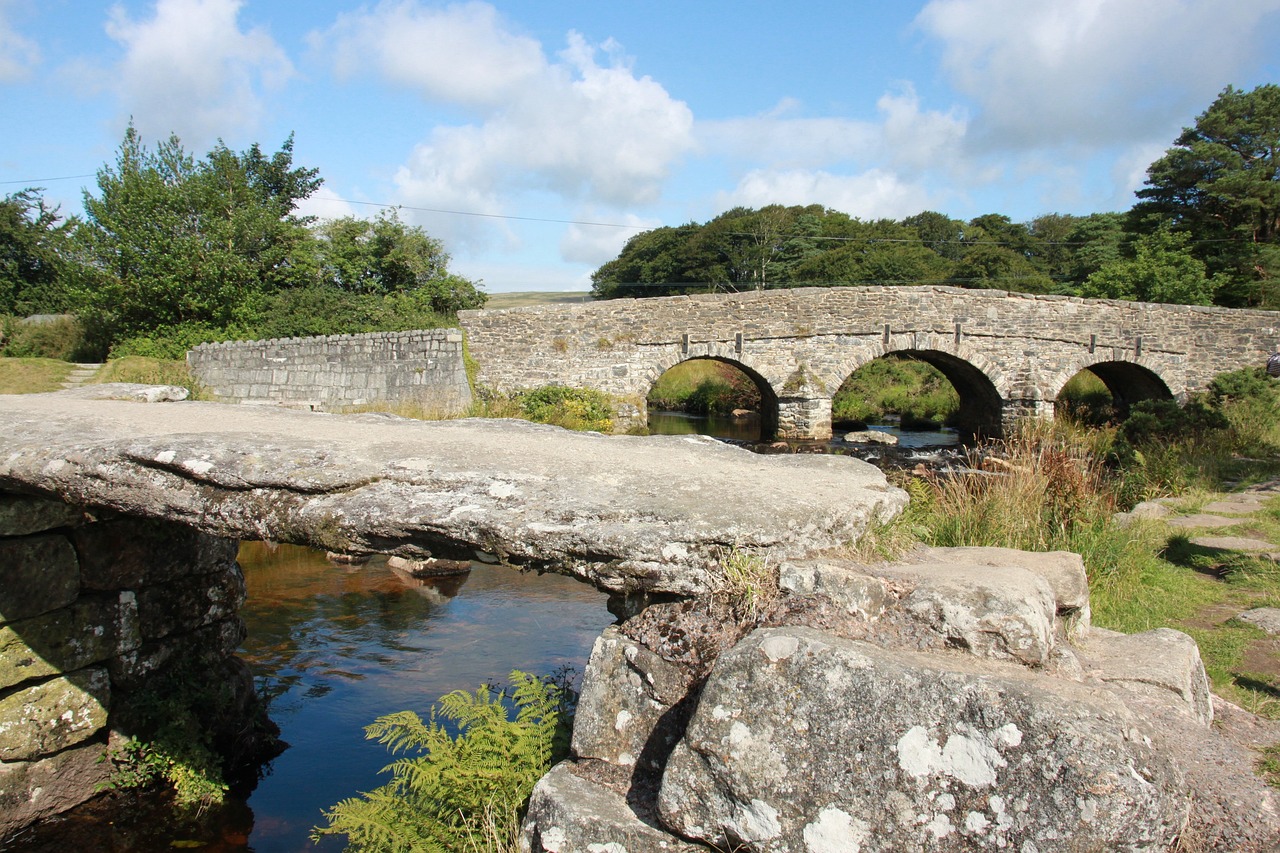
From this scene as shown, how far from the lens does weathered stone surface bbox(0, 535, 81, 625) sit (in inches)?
172

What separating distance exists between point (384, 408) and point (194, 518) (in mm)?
13390

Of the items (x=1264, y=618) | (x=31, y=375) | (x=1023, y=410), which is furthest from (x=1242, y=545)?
(x=31, y=375)

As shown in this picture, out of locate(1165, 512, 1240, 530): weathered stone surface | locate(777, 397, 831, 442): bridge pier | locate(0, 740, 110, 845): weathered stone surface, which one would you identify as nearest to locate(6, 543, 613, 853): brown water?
locate(0, 740, 110, 845): weathered stone surface

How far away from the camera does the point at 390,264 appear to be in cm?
2225

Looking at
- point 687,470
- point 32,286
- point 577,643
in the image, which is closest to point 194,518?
point 687,470

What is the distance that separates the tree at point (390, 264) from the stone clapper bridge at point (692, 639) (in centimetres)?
1763

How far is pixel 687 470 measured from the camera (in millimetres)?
3785

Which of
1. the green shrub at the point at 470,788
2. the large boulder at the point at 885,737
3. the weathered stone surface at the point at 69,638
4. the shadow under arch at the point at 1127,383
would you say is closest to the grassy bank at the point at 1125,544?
the large boulder at the point at 885,737

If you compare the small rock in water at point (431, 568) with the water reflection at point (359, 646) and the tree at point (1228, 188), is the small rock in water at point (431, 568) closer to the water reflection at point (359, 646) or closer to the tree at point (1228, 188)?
the water reflection at point (359, 646)

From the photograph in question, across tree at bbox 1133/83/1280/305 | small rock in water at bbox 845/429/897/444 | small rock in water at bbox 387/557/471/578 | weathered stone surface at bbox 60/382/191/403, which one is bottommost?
small rock in water at bbox 845/429/897/444

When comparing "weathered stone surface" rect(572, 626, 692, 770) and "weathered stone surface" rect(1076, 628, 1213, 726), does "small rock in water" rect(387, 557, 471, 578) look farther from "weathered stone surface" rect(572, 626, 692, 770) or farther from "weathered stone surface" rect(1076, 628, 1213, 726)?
"weathered stone surface" rect(1076, 628, 1213, 726)

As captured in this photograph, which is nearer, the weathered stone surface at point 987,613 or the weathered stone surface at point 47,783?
the weathered stone surface at point 987,613

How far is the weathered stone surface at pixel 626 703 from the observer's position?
9.14 ft

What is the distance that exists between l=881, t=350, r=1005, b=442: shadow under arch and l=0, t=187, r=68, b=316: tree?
26248 millimetres
